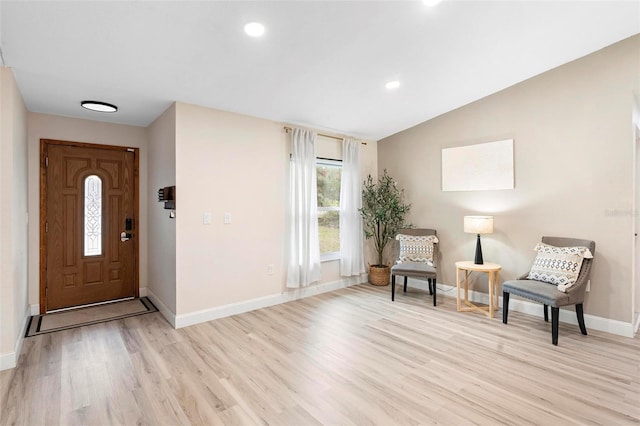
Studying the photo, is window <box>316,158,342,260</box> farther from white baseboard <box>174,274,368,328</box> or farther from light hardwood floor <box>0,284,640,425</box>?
light hardwood floor <box>0,284,640,425</box>

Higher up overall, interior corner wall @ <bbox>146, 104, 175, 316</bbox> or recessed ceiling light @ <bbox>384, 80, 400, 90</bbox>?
recessed ceiling light @ <bbox>384, 80, 400, 90</bbox>

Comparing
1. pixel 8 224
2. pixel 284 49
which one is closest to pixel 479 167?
pixel 284 49

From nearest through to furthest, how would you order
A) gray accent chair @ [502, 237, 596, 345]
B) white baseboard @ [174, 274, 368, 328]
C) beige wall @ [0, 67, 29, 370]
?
beige wall @ [0, 67, 29, 370] < gray accent chair @ [502, 237, 596, 345] < white baseboard @ [174, 274, 368, 328]

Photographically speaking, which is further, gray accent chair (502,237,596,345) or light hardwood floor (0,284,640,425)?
gray accent chair (502,237,596,345)

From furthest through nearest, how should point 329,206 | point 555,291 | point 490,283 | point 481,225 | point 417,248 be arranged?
1. point 329,206
2. point 417,248
3. point 481,225
4. point 490,283
5. point 555,291

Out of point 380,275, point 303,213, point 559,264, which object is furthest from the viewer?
point 380,275

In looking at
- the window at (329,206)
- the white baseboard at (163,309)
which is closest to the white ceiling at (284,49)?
the window at (329,206)

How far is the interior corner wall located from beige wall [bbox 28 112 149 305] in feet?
0.60

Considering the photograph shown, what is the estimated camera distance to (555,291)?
10.2 ft

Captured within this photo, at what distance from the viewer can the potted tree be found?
17.1ft

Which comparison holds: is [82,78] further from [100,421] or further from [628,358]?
[628,358]

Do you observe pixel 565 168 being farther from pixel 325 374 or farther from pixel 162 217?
pixel 162 217

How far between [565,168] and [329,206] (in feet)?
10.0

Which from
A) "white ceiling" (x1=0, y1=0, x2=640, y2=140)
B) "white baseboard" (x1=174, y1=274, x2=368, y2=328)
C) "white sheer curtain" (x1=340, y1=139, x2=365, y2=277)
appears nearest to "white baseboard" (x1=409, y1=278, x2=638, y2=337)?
"white sheer curtain" (x1=340, y1=139, x2=365, y2=277)
